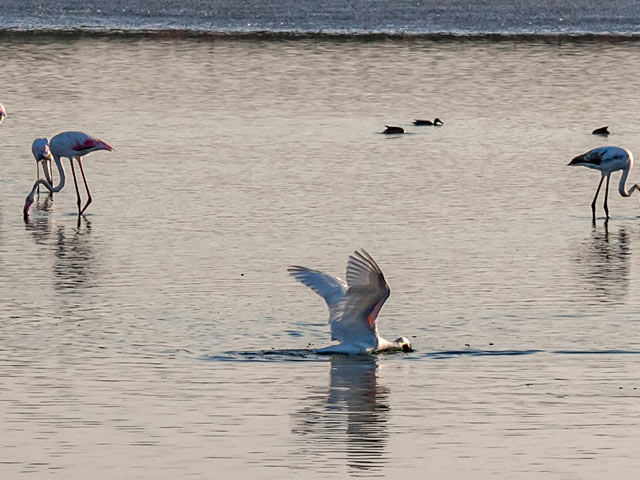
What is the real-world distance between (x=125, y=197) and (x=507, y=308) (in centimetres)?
650

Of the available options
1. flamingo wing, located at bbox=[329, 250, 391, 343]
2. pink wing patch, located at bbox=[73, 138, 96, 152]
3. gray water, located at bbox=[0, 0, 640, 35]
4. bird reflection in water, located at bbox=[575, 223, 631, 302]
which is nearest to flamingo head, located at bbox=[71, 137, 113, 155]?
pink wing patch, located at bbox=[73, 138, 96, 152]

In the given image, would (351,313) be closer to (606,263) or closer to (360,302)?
(360,302)

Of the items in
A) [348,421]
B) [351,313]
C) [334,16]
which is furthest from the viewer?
[334,16]

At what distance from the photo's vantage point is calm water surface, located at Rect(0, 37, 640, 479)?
8.78 meters

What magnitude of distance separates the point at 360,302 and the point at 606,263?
455 centimetres

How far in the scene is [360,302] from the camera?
1059 cm

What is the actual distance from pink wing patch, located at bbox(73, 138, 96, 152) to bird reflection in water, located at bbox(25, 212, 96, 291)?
760mm

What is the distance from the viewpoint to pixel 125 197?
1775 centimetres

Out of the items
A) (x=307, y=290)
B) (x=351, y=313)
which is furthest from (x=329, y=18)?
(x=351, y=313)

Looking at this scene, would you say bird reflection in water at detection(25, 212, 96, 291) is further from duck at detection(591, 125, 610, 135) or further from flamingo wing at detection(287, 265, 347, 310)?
duck at detection(591, 125, 610, 135)

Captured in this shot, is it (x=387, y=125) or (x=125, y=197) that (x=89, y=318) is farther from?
(x=387, y=125)

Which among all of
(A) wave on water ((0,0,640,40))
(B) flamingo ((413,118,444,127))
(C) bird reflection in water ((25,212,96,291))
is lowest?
(C) bird reflection in water ((25,212,96,291))

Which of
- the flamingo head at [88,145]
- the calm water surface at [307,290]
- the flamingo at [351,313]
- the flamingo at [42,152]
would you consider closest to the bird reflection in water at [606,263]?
the calm water surface at [307,290]

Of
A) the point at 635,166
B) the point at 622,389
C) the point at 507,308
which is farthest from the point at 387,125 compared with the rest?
the point at 622,389
